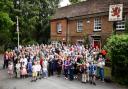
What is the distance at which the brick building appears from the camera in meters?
29.7

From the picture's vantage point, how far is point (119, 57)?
17828 mm

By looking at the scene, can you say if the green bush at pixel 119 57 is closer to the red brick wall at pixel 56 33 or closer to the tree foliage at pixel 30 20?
the red brick wall at pixel 56 33

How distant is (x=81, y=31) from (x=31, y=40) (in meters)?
15.6

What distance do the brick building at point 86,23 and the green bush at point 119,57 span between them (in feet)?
31.2

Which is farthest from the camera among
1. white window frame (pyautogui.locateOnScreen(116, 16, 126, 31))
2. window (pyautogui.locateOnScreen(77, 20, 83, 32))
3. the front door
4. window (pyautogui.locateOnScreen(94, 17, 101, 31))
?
window (pyautogui.locateOnScreen(77, 20, 83, 32))

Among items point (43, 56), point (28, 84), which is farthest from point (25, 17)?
point (28, 84)

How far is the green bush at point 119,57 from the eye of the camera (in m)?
17.6

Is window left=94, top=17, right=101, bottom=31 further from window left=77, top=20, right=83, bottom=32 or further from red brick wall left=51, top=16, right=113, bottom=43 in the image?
window left=77, top=20, right=83, bottom=32

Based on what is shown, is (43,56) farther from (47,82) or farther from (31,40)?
(31,40)

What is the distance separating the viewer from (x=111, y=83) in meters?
17.8

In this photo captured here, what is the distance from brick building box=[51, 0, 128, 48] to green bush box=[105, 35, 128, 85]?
951 cm

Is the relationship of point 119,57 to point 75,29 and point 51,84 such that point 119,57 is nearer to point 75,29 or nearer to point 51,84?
point 51,84

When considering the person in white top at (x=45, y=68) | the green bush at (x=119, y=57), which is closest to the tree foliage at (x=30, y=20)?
the person in white top at (x=45, y=68)

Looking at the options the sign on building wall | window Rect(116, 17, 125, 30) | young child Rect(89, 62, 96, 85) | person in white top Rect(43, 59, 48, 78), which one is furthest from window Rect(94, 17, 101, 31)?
young child Rect(89, 62, 96, 85)
